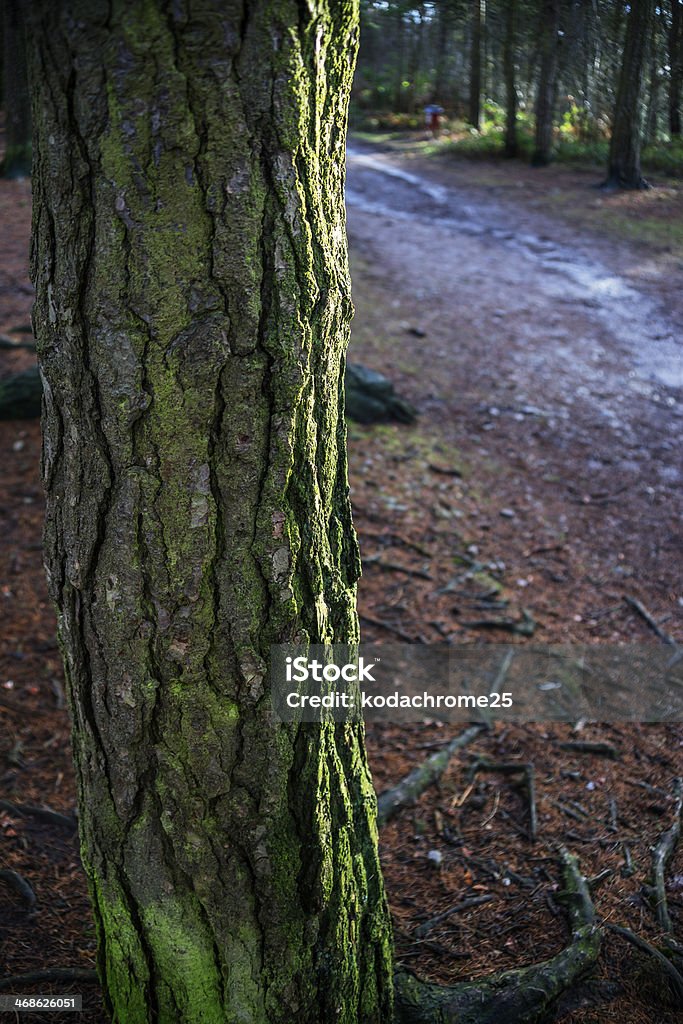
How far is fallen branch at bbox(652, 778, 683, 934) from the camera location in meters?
2.57

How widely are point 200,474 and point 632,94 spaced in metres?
2.80

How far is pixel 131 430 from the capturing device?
1.57 meters

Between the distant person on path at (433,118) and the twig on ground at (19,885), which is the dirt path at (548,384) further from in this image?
the distant person on path at (433,118)

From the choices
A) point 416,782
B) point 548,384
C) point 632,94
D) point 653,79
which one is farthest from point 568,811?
point 548,384

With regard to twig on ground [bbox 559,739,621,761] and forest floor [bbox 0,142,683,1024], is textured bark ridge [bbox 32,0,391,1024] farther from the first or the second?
twig on ground [bbox 559,739,621,761]

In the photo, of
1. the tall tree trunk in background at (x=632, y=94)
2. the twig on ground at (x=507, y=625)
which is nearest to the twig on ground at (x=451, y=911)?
the twig on ground at (x=507, y=625)

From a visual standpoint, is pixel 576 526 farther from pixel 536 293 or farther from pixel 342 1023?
pixel 536 293

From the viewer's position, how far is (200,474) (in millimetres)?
1594

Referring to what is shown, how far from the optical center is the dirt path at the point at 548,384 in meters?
5.21

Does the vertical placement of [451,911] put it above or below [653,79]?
below

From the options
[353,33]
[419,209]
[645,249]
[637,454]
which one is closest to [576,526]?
[637,454]

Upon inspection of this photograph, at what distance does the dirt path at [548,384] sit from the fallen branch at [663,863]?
1.57 meters

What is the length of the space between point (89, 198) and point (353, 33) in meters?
0.62

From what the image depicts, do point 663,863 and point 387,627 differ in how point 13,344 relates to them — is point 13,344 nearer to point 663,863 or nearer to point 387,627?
point 387,627
